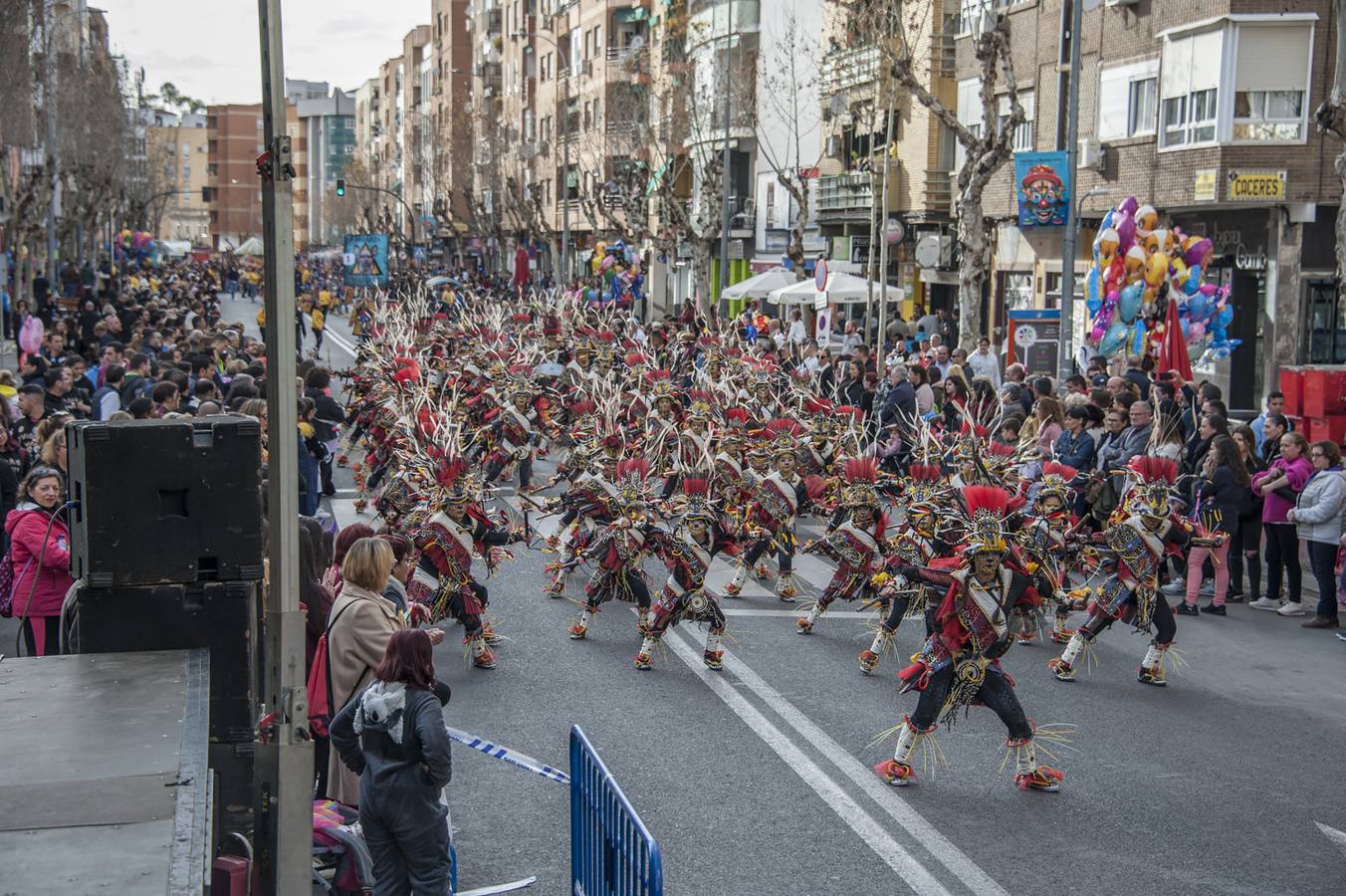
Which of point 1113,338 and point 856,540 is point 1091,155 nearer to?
point 1113,338

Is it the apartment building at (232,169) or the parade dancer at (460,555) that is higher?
the apartment building at (232,169)

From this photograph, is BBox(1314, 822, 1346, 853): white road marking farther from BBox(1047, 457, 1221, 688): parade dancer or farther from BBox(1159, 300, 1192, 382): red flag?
BBox(1159, 300, 1192, 382): red flag

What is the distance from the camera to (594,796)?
6.49 m

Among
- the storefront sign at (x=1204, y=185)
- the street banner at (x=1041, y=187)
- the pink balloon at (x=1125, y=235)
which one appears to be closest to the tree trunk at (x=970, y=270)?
the pink balloon at (x=1125, y=235)

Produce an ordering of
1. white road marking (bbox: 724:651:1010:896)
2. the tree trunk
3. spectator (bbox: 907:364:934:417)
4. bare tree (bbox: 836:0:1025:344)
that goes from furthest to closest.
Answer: the tree trunk < bare tree (bbox: 836:0:1025:344) < spectator (bbox: 907:364:934:417) < white road marking (bbox: 724:651:1010:896)

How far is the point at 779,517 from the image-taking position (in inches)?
560

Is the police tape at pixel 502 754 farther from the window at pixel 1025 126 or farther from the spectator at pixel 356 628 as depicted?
the window at pixel 1025 126

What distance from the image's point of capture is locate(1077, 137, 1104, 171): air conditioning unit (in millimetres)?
30562

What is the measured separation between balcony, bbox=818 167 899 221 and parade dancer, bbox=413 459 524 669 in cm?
2888

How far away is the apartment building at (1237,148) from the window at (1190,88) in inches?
1.1

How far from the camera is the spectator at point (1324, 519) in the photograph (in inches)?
523

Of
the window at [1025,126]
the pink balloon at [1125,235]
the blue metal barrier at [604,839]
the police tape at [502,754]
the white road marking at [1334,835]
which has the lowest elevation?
the white road marking at [1334,835]

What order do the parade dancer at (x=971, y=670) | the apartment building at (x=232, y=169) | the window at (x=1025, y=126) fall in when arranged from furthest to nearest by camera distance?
the apartment building at (x=232, y=169), the window at (x=1025, y=126), the parade dancer at (x=971, y=670)

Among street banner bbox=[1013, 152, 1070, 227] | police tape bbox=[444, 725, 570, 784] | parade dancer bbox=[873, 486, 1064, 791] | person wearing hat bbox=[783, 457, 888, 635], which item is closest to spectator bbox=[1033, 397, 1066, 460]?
person wearing hat bbox=[783, 457, 888, 635]
